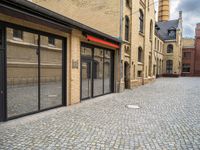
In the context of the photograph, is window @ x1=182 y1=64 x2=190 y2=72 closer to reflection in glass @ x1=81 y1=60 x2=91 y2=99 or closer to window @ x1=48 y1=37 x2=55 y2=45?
reflection in glass @ x1=81 y1=60 x2=91 y2=99

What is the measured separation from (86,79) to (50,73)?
121 inches

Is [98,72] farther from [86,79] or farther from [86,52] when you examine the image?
[86,52]

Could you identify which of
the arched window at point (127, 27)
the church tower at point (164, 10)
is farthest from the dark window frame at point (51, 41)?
the church tower at point (164, 10)

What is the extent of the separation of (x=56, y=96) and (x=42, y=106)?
144 cm

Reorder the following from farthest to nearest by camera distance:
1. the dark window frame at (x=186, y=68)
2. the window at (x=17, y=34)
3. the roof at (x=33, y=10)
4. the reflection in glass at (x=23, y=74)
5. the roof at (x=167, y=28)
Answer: the dark window frame at (x=186, y=68) → the roof at (x=167, y=28) → the reflection in glass at (x=23, y=74) → the window at (x=17, y=34) → the roof at (x=33, y=10)

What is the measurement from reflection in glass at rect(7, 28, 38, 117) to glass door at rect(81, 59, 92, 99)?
344 centimetres

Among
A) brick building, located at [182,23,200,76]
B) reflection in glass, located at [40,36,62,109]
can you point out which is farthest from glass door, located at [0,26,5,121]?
brick building, located at [182,23,200,76]

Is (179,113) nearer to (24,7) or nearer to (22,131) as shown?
(22,131)

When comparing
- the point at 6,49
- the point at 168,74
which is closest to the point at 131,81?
the point at 6,49

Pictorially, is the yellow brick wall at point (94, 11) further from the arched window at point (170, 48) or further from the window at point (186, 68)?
the window at point (186, 68)

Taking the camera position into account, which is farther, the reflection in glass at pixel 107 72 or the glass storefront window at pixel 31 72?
the reflection in glass at pixel 107 72

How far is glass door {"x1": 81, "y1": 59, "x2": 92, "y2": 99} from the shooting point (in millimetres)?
11406

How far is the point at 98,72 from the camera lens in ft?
42.9

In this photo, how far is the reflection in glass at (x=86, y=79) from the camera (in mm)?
11438
